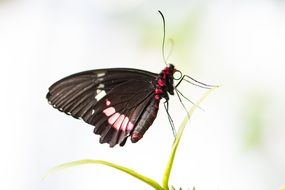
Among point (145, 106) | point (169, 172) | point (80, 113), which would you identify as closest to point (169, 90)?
point (145, 106)

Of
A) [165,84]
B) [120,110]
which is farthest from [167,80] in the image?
[120,110]

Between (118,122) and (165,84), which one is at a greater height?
(165,84)

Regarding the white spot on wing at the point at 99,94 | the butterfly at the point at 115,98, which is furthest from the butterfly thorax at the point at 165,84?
the white spot on wing at the point at 99,94

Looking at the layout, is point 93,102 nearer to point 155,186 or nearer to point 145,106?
point 145,106

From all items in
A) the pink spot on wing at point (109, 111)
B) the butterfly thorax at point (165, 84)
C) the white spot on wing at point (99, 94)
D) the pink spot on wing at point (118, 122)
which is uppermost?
the butterfly thorax at point (165, 84)

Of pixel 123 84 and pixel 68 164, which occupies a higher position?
pixel 123 84

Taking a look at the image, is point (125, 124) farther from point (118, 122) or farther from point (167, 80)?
point (167, 80)

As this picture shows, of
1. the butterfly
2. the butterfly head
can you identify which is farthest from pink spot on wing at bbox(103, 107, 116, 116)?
the butterfly head

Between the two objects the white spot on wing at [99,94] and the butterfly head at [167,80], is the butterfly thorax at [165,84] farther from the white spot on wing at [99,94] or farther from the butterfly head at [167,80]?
the white spot on wing at [99,94]
